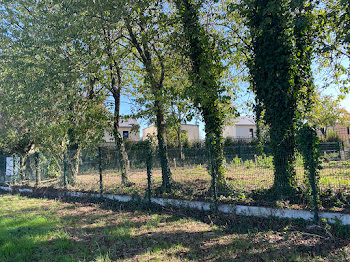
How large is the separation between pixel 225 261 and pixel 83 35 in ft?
23.6

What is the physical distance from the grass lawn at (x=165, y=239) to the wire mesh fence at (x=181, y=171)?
1232 millimetres

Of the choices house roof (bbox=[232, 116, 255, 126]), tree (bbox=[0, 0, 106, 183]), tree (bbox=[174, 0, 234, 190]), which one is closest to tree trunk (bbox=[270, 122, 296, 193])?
tree (bbox=[174, 0, 234, 190])

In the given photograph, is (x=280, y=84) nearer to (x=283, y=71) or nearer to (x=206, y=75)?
(x=283, y=71)

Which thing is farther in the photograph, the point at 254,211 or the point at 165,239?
the point at 254,211

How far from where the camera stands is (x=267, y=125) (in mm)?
7164

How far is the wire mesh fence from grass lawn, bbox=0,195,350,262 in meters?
1.23

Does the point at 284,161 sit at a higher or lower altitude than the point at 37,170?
higher

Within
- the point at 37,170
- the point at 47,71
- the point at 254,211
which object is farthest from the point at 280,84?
the point at 37,170

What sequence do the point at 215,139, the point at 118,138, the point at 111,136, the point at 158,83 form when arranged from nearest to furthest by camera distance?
the point at 215,139, the point at 158,83, the point at 118,138, the point at 111,136

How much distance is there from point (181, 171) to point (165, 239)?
3.63 metres

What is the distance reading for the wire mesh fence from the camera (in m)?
6.81

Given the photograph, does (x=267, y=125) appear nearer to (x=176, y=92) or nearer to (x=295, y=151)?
(x=295, y=151)

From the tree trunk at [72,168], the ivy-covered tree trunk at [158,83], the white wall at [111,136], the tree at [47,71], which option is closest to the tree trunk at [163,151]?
the ivy-covered tree trunk at [158,83]

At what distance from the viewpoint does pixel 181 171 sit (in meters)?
8.70
